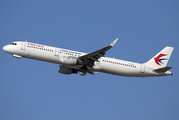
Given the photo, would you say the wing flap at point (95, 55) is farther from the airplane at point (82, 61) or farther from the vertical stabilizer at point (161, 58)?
the vertical stabilizer at point (161, 58)

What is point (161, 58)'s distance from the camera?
4712cm

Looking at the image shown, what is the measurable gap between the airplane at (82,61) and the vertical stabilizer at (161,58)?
3.54 ft

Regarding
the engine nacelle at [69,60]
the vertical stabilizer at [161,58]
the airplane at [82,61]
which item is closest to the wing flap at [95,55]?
the airplane at [82,61]

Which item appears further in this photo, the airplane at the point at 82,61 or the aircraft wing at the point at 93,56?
the airplane at the point at 82,61

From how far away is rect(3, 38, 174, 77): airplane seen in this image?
4172 centimetres

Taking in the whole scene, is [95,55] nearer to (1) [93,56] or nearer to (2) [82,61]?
(1) [93,56]

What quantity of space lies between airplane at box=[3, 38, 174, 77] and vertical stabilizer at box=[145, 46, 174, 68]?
1079 millimetres

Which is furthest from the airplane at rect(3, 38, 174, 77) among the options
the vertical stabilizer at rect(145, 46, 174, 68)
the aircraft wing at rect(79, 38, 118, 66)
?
the vertical stabilizer at rect(145, 46, 174, 68)

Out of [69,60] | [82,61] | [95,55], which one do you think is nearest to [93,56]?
[95,55]

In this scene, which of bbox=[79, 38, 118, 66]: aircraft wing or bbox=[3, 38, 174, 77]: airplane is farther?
bbox=[3, 38, 174, 77]: airplane

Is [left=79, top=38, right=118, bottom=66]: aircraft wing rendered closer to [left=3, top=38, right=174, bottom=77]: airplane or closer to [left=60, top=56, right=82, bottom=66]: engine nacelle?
[left=3, top=38, right=174, bottom=77]: airplane

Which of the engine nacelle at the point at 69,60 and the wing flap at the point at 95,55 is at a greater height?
the wing flap at the point at 95,55

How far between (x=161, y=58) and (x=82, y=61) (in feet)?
49.8

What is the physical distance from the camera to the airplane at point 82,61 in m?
41.7
